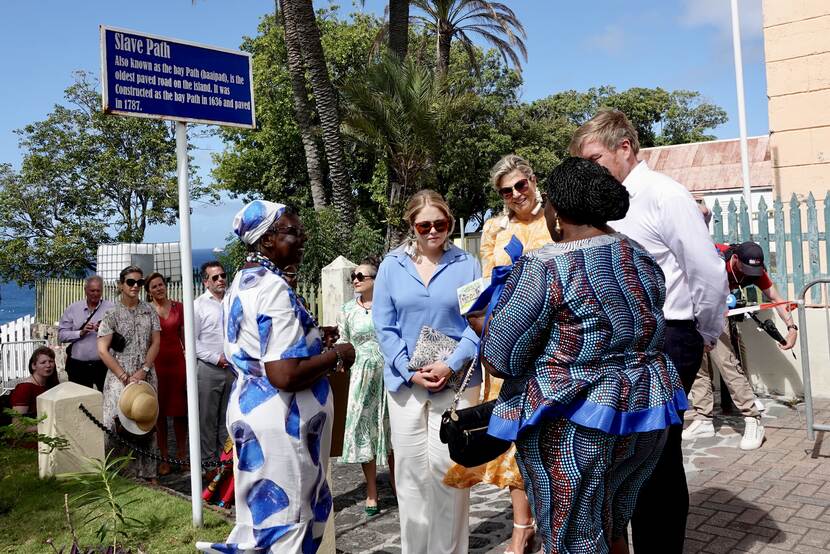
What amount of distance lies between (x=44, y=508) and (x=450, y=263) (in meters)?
3.96

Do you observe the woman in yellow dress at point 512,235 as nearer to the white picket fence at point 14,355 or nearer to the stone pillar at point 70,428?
the stone pillar at point 70,428

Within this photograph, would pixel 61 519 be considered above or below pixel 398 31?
below

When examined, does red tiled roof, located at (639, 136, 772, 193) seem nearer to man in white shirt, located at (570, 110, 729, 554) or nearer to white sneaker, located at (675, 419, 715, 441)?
white sneaker, located at (675, 419, 715, 441)

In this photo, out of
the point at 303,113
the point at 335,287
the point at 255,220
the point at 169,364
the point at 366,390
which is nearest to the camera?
the point at 255,220

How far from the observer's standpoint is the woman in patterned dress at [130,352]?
22.0ft

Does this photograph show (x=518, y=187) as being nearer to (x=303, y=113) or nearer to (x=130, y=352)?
(x=130, y=352)

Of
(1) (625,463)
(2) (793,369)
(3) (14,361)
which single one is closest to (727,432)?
(2) (793,369)

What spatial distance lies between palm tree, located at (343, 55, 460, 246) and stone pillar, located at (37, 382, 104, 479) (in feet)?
36.2

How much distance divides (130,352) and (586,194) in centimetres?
541

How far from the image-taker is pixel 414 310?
407cm

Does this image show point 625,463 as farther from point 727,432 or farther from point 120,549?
point 727,432

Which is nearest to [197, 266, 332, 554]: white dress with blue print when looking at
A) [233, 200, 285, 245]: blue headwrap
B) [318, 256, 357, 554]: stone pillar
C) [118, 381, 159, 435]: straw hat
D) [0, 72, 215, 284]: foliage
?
[233, 200, 285, 245]: blue headwrap

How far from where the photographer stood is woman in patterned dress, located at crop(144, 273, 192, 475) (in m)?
7.40

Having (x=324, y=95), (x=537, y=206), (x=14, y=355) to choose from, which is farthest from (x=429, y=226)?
(x=14, y=355)
